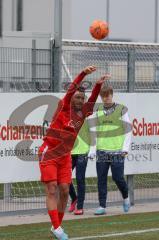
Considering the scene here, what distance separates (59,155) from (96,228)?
1.47 meters

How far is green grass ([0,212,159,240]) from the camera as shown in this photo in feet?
50.6

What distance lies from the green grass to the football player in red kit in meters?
0.48

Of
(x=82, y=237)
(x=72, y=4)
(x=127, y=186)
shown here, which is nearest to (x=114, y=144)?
(x=127, y=186)

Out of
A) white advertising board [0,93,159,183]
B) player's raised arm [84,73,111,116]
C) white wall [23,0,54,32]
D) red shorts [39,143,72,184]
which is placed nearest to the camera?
red shorts [39,143,72,184]

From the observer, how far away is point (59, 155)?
15406mm

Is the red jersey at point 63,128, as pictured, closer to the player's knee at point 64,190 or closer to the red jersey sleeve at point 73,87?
the red jersey sleeve at point 73,87

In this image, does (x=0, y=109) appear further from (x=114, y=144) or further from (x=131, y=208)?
(x=131, y=208)

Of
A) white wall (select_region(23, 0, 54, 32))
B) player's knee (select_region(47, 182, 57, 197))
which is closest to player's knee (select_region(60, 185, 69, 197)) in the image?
player's knee (select_region(47, 182, 57, 197))

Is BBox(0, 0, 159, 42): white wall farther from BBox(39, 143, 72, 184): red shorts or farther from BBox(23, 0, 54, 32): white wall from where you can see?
BBox(39, 143, 72, 184): red shorts

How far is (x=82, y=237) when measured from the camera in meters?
15.3

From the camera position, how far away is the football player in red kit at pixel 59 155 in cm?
1507

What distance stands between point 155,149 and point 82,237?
475 centimetres

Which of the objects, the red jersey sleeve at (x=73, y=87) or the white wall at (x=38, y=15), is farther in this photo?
the white wall at (x=38, y=15)

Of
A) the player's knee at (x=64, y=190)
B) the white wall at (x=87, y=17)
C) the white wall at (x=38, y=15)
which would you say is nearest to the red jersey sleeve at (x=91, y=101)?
the player's knee at (x=64, y=190)
